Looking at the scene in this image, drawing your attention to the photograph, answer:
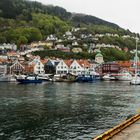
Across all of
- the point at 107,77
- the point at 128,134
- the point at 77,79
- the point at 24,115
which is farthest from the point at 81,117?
the point at 107,77

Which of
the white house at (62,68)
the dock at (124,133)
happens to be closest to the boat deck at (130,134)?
the dock at (124,133)

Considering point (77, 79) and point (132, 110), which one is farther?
point (77, 79)

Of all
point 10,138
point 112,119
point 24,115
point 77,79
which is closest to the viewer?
point 10,138

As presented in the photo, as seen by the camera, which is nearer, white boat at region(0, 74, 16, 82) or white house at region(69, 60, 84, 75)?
white boat at region(0, 74, 16, 82)

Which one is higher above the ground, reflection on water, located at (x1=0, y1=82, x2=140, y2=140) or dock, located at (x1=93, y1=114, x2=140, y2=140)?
dock, located at (x1=93, y1=114, x2=140, y2=140)

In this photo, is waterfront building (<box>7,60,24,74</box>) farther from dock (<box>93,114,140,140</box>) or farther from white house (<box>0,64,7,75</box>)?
dock (<box>93,114,140,140</box>)

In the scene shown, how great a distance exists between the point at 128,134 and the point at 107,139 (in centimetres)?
229

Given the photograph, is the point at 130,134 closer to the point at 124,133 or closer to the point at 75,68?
the point at 124,133

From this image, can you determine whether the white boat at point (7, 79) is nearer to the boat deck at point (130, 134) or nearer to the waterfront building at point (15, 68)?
the waterfront building at point (15, 68)

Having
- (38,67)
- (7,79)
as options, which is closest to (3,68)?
(38,67)

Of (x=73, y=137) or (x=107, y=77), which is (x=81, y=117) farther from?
(x=107, y=77)

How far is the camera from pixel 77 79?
6033 inches

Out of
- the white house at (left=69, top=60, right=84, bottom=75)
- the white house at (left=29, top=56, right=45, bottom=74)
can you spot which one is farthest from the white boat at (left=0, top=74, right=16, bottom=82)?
the white house at (left=69, top=60, right=84, bottom=75)

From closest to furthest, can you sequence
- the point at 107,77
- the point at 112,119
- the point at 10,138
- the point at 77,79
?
1. the point at 10,138
2. the point at 112,119
3. the point at 77,79
4. the point at 107,77
